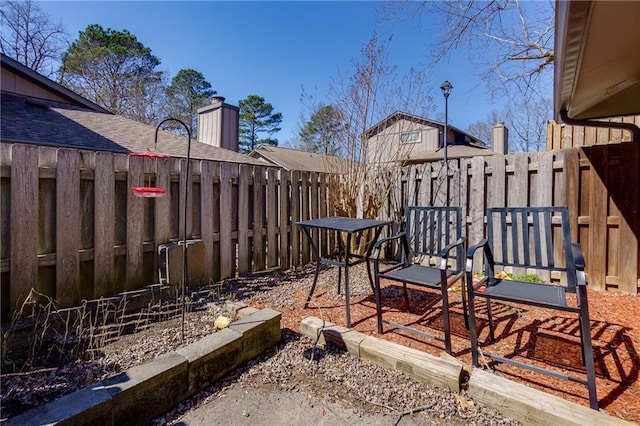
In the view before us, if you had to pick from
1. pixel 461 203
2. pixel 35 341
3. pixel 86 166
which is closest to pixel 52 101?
pixel 86 166

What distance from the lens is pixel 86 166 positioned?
2.52 m

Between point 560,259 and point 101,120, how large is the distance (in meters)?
8.58

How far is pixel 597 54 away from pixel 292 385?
279 cm

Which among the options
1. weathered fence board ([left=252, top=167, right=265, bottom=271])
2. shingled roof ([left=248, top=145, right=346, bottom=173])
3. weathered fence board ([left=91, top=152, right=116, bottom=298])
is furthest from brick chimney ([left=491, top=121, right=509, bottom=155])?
weathered fence board ([left=91, top=152, right=116, bottom=298])

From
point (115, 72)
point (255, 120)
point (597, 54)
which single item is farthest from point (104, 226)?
point (255, 120)

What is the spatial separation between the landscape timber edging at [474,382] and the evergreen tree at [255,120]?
71.0 ft

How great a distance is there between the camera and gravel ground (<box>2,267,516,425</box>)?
5.02 ft

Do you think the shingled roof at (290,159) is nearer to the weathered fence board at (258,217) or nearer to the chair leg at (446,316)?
the weathered fence board at (258,217)

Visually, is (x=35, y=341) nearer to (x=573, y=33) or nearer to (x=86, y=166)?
(x=86, y=166)

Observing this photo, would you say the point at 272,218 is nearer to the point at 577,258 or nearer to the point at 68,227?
the point at 68,227

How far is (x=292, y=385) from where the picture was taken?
6.01ft

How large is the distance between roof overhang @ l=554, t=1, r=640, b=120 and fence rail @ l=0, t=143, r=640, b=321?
0.67 m

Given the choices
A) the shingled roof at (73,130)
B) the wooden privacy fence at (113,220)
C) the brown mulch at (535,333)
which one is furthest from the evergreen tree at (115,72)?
the brown mulch at (535,333)

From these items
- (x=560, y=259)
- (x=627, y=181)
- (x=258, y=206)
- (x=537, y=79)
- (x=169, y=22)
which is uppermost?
(x=169, y=22)
